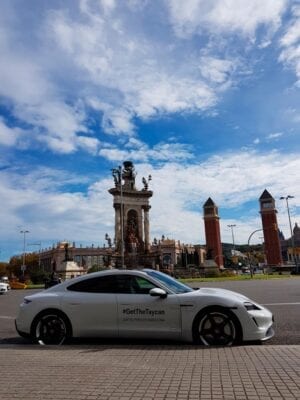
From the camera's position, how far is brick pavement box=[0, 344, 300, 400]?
4.09 metres

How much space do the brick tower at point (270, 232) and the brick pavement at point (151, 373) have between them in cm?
10073

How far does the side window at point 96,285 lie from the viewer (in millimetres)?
7379

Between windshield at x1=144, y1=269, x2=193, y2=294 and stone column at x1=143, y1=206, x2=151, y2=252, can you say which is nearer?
windshield at x1=144, y1=269, x2=193, y2=294

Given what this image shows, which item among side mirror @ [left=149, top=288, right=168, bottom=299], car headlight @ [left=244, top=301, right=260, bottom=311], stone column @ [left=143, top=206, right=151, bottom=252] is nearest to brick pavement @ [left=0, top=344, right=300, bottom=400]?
car headlight @ [left=244, top=301, right=260, bottom=311]

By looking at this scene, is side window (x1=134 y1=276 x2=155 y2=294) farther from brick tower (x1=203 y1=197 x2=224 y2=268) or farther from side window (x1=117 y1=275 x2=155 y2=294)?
brick tower (x1=203 y1=197 x2=224 y2=268)

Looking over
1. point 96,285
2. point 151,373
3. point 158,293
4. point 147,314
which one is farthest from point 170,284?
point 151,373

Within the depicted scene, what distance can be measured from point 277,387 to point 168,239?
502 feet

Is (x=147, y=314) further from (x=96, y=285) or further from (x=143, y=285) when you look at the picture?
(x=96, y=285)

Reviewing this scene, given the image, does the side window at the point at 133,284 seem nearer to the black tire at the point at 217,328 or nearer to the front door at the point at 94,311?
the front door at the point at 94,311

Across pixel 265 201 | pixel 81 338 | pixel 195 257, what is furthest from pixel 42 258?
pixel 81 338

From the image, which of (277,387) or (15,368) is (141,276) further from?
(277,387)

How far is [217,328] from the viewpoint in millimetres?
6688

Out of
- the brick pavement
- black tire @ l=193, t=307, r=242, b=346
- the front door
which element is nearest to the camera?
the brick pavement

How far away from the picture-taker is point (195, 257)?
97.1 meters
